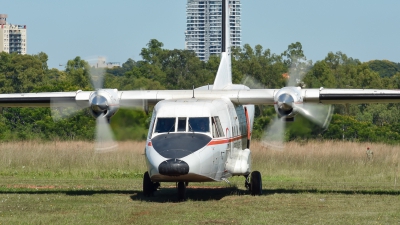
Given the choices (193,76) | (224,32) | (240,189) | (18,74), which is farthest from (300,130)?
(18,74)

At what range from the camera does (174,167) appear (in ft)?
49.7

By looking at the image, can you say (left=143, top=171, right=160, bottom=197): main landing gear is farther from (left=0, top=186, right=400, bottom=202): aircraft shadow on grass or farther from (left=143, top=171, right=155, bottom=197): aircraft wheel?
(left=0, top=186, right=400, bottom=202): aircraft shadow on grass

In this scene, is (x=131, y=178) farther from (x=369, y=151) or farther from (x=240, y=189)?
(x=369, y=151)

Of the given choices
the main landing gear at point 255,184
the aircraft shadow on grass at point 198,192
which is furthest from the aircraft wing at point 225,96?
the aircraft shadow on grass at point 198,192

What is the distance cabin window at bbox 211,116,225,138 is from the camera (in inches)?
658

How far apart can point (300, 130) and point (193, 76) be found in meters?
40.4

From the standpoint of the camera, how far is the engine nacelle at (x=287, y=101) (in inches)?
692

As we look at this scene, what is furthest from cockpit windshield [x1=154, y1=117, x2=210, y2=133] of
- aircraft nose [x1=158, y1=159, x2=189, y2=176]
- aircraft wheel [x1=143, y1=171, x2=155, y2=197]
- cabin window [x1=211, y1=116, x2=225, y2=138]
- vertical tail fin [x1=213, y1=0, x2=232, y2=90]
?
vertical tail fin [x1=213, y1=0, x2=232, y2=90]

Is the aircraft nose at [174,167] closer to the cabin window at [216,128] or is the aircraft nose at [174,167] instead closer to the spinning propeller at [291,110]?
the cabin window at [216,128]

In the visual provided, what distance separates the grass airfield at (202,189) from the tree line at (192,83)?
1575mm

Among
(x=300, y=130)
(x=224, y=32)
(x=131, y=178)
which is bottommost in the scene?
(x=131, y=178)

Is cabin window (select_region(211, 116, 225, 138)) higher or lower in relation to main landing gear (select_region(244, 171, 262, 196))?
higher

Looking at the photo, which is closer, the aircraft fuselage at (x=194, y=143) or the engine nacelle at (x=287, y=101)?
the aircraft fuselage at (x=194, y=143)

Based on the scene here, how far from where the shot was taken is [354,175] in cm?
2566
